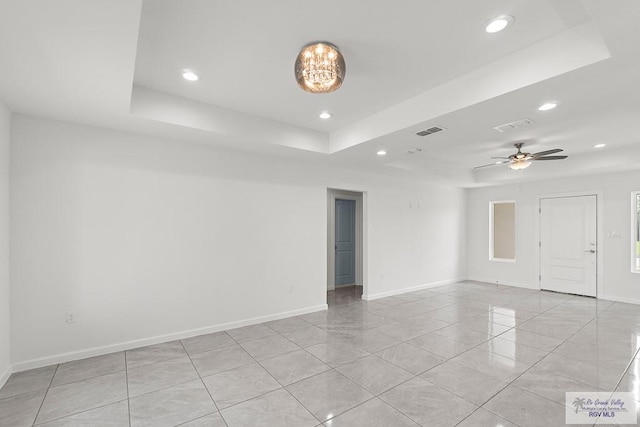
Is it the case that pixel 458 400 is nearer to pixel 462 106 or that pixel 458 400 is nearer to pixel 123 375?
pixel 462 106

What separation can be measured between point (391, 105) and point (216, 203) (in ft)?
8.85

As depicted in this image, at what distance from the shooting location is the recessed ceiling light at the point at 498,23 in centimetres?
205

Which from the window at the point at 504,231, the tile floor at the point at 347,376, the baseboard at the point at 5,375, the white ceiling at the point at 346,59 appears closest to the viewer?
the white ceiling at the point at 346,59

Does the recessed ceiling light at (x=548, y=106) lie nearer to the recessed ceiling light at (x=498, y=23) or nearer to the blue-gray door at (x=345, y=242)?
the recessed ceiling light at (x=498, y=23)

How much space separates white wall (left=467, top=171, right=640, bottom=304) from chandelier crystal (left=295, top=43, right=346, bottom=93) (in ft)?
22.1

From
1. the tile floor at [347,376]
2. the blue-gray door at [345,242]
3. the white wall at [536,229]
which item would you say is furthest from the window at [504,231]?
the blue-gray door at [345,242]

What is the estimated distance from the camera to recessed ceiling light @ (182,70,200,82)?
279 centimetres

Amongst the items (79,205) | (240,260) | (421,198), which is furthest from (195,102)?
(421,198)

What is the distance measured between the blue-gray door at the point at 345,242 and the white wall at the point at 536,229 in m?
A: 3.34

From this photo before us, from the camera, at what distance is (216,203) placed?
165 inches

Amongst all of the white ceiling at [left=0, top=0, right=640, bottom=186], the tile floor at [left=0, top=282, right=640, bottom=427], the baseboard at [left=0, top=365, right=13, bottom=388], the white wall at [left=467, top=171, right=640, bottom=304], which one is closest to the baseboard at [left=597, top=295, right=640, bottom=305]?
the white wall at [left=467, top=171, right=640, bottom=304]

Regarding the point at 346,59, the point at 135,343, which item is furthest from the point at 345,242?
the point at 346,59

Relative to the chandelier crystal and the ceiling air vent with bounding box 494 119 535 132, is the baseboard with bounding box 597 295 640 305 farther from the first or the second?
the chandelier crystal

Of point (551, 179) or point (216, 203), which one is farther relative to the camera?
point (551, 179)
